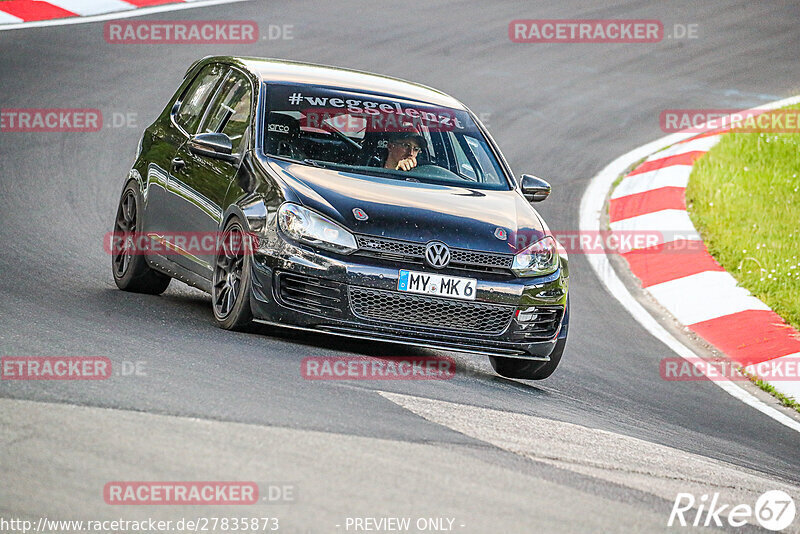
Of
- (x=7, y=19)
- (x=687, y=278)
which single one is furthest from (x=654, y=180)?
(x=7, y=19)

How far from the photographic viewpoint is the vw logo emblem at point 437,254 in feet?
24.3

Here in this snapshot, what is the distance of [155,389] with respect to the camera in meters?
6.07

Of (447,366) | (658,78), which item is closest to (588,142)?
(658,78)

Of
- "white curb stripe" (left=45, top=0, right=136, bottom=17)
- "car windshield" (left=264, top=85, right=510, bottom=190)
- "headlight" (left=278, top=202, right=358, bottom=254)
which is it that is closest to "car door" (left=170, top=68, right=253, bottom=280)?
"car windshield" (left=264, top=85, right=510, bottom=190)

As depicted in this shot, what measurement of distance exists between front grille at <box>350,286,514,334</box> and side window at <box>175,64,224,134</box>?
229cm

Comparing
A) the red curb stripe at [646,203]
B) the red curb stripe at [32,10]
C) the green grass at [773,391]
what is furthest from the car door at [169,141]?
the red curb stripe at [32,10]

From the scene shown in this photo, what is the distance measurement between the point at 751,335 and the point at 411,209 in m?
3.98

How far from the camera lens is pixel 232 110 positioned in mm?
8680

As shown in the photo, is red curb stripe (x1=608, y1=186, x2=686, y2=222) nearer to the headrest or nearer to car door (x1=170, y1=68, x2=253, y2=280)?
car door (x1=170, y1=68, x2=253, y2=280)

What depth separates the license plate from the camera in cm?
736

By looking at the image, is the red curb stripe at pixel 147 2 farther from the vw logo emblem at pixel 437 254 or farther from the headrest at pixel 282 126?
the vw logo emblem at pixel 437 254

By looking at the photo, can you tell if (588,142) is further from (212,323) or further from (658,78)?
(212,323)

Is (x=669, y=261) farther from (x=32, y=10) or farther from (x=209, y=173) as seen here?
(x=32, y=10)

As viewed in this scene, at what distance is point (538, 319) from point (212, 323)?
6.34 ft
